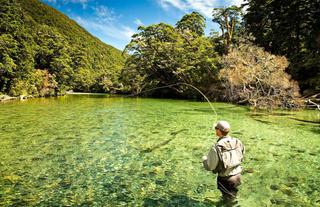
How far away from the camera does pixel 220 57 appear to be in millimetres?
36719

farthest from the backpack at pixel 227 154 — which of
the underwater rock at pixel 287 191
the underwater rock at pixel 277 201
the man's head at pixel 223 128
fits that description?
the underwater rock at pixel 287 191

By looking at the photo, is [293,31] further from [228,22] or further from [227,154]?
[227,154]

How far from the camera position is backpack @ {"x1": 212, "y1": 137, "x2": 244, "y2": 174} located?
4.53 m

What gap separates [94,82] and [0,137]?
90147 millimetres

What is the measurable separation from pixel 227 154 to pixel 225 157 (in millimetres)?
60

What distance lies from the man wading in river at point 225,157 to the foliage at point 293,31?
27411mm

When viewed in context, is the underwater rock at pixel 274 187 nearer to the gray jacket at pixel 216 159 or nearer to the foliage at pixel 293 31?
the gray jacket at pixel 216 159

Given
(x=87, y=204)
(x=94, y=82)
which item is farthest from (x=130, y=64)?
(x=94, y=82)

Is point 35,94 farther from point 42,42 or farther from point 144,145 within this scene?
point 144,145

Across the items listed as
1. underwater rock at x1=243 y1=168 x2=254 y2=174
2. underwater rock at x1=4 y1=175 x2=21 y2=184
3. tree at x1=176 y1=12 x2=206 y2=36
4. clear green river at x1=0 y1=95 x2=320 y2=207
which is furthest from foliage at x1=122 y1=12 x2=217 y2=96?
underwater rock at x1=4 y1=175 x2=21 y2=184

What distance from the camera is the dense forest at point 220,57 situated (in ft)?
81.8

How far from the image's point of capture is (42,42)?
6644 cm

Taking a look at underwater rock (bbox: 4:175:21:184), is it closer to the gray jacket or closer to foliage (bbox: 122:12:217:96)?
the gray jacket

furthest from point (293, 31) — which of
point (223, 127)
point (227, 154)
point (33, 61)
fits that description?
point (33, 61)
